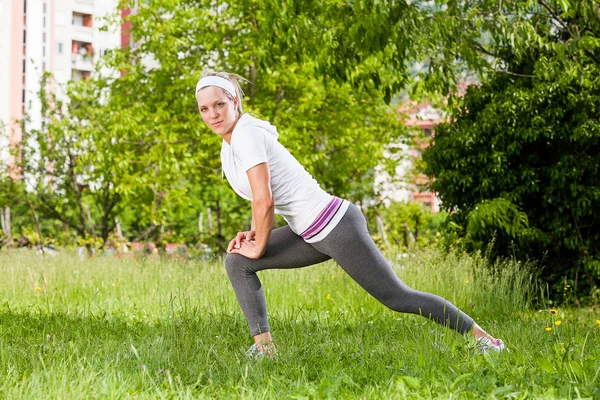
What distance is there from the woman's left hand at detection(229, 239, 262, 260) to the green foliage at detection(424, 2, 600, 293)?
4784mm

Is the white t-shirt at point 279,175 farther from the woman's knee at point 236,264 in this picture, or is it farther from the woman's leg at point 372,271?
the woman's knee at point 236,264

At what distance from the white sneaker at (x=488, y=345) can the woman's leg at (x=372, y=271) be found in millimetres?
139

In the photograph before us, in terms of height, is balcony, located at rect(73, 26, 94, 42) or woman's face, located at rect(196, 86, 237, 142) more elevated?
balcony, located at rect(73, 26, 94, 42)

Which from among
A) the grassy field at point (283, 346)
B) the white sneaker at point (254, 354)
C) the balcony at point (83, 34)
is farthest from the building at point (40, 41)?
the white sneaker at point (254, 354)

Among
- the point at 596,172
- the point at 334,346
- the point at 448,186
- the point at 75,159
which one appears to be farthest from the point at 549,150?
the point at 75,159

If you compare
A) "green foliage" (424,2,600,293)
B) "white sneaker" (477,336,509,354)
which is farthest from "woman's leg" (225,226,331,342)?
"green foliage" (424,2,600,293)

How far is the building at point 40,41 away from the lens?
50.7m

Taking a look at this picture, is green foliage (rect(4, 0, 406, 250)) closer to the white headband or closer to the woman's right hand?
the white headband

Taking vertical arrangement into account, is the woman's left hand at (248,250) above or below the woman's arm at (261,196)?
below

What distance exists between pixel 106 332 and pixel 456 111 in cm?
581

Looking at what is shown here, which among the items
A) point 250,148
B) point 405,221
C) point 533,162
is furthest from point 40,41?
point 250,148

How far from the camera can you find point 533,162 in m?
9.15

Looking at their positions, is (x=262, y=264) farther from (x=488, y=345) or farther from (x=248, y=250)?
(x=488, y=345)

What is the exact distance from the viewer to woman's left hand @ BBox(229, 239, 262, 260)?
4223mm
